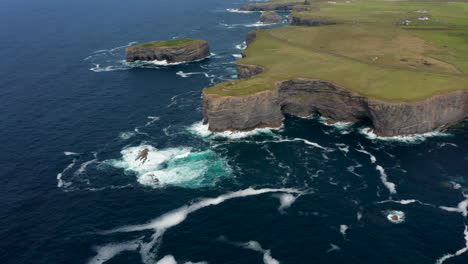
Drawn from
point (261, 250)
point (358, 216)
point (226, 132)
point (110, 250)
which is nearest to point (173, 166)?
point (226, 132)

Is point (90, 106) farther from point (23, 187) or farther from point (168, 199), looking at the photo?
point (168, 199)

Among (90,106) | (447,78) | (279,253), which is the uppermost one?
(447,78)

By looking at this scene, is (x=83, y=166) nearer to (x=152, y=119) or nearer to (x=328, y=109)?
(x=152, y=119)

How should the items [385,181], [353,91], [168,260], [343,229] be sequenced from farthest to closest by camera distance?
[353,91]
[385,181]
[343,229]
[168,260]

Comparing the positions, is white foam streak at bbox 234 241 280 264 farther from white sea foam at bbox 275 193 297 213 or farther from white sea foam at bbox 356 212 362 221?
white sea foam at bbox 356 212 362 221

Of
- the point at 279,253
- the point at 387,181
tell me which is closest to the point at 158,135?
the point at 279,253

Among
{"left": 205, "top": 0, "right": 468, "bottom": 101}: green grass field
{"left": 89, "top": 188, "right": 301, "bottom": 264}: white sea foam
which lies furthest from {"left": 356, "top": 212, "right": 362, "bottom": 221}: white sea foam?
{"left": 205, "top": 0, "right": 468, "bottom": 101}: green grass field

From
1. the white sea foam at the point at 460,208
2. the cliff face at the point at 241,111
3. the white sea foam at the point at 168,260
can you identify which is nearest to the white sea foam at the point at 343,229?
the white sea foam at the point at 460,208
